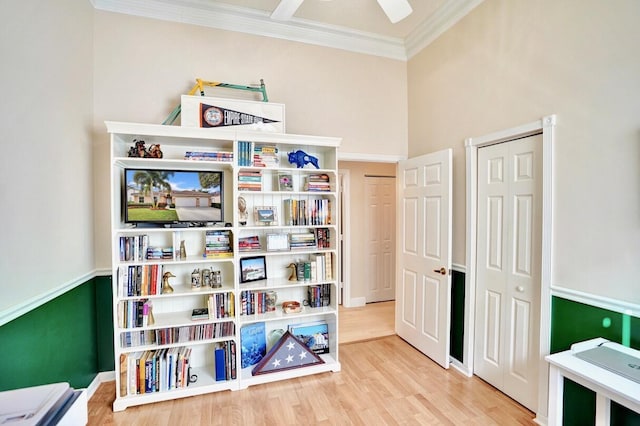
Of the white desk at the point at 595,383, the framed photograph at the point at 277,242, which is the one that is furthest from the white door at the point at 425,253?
the framed photograph at the point at 277,242

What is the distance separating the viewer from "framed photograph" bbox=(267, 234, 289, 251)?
2.60 meters

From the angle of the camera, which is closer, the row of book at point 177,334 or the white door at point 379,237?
the row of book at point 177,334

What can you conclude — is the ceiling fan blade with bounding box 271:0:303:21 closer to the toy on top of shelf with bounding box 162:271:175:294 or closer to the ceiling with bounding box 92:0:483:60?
the ceiling with bounding box 92:0:483:60

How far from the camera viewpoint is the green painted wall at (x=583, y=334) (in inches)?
62.2

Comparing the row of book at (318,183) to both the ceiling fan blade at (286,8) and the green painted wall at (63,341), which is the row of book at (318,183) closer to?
the ceiling fan blade at (286,8)

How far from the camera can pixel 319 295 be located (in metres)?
2.81

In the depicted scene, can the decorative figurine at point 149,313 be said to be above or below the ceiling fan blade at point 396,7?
below

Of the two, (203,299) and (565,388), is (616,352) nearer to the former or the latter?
(565,388)

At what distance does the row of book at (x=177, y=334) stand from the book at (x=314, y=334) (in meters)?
0.66

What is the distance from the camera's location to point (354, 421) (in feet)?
6.70

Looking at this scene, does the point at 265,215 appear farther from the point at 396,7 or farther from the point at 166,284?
the point at 396,7

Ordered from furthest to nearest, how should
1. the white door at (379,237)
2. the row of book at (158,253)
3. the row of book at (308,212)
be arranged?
1. the white door at (379,237)
2. the row of book at (308,212)
3. the row of book at (158,253)

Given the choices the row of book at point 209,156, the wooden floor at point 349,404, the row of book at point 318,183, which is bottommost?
the wooden floor at point 349,404

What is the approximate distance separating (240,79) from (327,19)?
1015 mm
